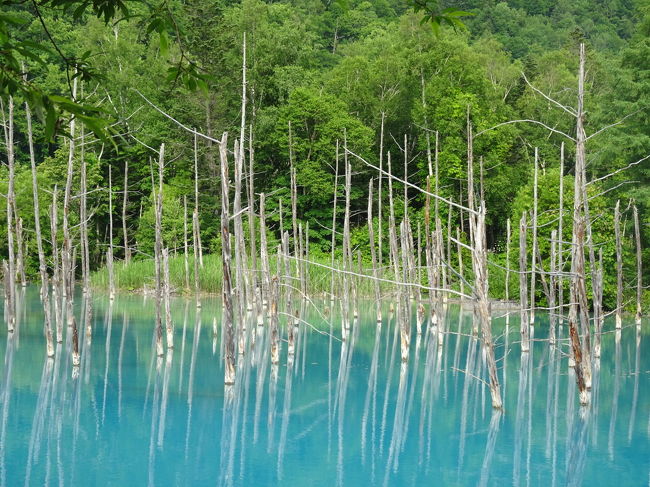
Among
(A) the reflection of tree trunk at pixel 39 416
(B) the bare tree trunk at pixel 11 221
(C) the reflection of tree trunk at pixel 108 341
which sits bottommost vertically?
(A) the reflection of tree trunk at pixel 39 416

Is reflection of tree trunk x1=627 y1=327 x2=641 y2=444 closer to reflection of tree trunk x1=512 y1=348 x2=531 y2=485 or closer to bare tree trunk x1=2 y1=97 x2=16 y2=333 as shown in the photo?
reflection of tree trunk x1=512 y1=348 x2=531 y2=485

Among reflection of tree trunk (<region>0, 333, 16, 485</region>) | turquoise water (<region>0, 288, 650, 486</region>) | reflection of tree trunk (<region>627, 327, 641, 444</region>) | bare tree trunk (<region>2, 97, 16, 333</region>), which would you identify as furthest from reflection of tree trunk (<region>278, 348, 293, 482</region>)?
bare tree trunk (<region>2, 97, 16, 333</region>)

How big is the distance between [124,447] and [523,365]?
8.45 metres

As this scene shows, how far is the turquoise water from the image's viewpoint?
8953mm

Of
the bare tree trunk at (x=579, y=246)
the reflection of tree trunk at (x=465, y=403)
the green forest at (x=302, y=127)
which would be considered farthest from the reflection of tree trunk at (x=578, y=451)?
the green forest at (x=302, y=127)

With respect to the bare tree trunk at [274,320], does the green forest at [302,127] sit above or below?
above

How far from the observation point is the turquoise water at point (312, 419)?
8.95m

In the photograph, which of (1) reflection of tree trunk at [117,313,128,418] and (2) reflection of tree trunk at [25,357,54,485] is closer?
(2) reflection of tree trunk at [25,357,54,485]

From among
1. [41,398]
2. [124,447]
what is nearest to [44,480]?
[124,447]

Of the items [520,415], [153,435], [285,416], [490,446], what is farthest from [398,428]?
[153,435]

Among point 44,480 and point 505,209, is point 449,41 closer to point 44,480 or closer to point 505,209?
point 505,209

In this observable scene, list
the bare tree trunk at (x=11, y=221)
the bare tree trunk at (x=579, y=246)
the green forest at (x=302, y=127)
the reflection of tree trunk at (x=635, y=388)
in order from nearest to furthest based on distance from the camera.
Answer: the bare tree trunk at (x=579, y=246) → the reflection of tree trunk at (x=635, y=388) → the bare tree trunk at (x=11, y=221) → the green forest at (x=302, y=127)

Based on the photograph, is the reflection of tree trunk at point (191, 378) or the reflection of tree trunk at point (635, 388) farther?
the reflection of tree trunk at point (635, 388)

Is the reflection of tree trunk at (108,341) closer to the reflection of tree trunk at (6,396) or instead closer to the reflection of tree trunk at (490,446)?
the reflection of tree trunk at (6,396)
